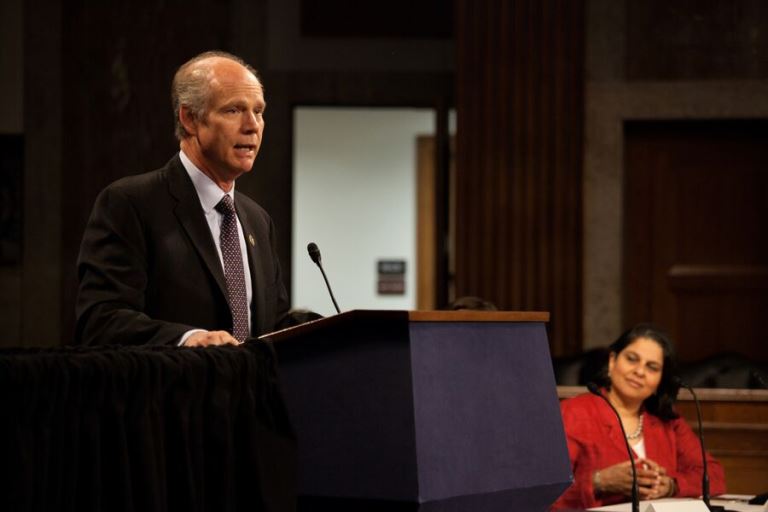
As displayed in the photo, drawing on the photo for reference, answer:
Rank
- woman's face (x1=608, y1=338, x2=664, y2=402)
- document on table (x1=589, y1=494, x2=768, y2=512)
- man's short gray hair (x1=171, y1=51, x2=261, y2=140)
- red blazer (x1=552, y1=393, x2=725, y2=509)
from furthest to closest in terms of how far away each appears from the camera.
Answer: woman's face (x1=608, y1=338, x2=664, y2=402), red blazer (x1=552, y1=393, x2=725, y2=509), document on table (x1=589, y1=494, x2=768, y2=512), man's short gray hair (x1=171, y1=51, x2=261, y2=140)

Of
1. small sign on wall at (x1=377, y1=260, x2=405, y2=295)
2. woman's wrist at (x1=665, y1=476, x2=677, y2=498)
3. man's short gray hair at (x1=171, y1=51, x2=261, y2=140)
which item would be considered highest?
man's short gray hair at (x1=171, y1=51, x2=261, y2=140)

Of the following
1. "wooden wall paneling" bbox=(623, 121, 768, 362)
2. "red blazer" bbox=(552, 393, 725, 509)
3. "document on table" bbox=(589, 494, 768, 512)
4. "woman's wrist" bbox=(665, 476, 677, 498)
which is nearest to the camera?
"document on table" bbox=(589, 494, 768, 512)

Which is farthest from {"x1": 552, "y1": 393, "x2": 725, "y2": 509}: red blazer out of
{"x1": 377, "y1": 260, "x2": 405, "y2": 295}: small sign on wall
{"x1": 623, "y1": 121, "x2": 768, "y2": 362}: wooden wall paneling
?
{"x1": 377, "y1": 260, "x2": 405, "y2": 295}: small sign on wall

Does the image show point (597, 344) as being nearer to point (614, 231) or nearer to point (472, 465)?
point (614, 231)

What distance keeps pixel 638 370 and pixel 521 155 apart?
3.00 metres

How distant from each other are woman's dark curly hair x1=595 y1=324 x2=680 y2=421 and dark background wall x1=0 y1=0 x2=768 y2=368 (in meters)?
2.58

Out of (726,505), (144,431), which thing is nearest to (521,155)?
(726,505)

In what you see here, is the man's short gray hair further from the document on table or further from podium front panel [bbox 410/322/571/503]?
the document on table

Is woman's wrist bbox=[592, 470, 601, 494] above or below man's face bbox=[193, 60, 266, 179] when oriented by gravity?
below

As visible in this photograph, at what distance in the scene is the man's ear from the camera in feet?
8.43

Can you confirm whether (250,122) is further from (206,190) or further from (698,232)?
(698,232)

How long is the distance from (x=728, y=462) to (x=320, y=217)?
22.4 ft

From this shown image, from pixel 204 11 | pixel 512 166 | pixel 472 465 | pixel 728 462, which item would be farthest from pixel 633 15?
pixel 472 465

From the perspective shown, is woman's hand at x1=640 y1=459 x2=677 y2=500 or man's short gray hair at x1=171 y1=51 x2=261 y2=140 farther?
woman's hand at x1=640 y1=459 x2=677 y2=500
